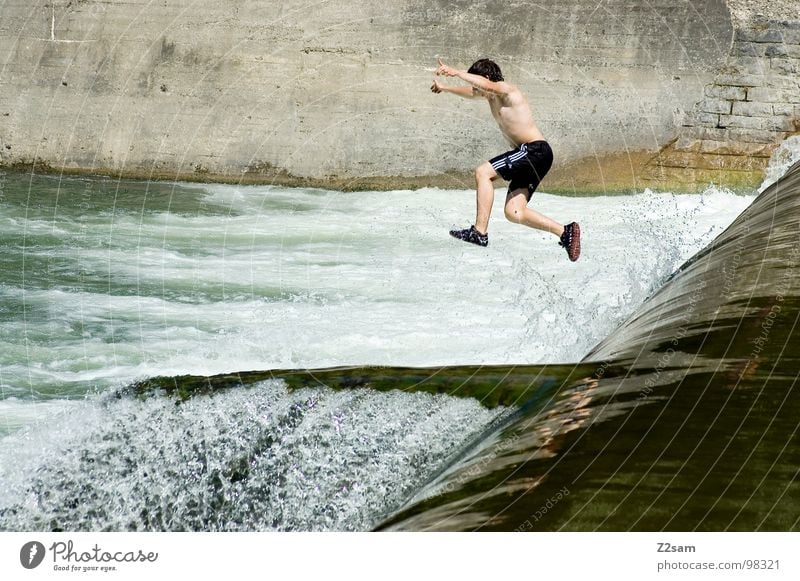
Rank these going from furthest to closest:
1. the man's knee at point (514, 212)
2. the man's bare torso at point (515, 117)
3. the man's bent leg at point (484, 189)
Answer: the man's bare torso at point (515, 117), the man's knee at point (514, 212), the man's bent leg at point (484, 189)

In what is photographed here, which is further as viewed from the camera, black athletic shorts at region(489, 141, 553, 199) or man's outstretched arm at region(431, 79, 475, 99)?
black athletic shorts at region(489, 141, 553, 199)

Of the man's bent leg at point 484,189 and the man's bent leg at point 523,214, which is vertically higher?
the man's bent leg at point 484,189

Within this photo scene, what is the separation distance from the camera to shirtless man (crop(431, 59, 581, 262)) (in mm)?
4184

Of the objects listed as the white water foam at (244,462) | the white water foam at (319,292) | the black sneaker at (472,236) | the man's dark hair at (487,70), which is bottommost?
the white water foam at (319,292)

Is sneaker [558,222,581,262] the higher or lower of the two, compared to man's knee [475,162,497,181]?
lower

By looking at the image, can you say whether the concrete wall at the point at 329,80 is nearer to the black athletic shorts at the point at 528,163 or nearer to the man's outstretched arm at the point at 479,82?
the black athletic shorts at the point at 528,163

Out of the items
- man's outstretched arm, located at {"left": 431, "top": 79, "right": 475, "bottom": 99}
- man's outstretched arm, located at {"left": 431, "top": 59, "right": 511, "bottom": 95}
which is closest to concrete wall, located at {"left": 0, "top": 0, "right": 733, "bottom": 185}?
man's outstretched arm, located at {"left": 431, "top": 59, "right": 511, "bottom": 95}

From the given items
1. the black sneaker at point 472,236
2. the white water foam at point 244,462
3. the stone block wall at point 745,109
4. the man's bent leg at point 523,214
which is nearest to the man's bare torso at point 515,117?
the man's bent leg at point 523,214

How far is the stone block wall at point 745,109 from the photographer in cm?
1342

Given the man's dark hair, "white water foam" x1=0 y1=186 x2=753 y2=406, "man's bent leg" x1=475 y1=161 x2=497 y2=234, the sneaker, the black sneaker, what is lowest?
"white water foam" x1=0 y1=186 x2=753 y2=406

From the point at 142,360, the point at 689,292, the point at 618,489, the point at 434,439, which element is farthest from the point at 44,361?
the point at 618,489

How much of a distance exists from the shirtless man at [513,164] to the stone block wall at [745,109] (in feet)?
31.3

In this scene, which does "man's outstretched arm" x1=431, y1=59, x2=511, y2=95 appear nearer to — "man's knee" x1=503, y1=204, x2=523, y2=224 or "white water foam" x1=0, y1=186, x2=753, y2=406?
"man's knee" x1=503, y1=204, x2=523, y2=224
